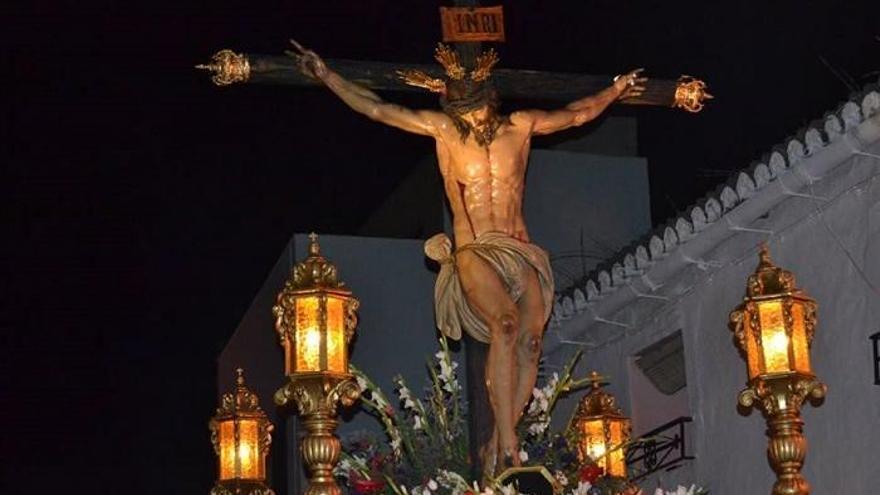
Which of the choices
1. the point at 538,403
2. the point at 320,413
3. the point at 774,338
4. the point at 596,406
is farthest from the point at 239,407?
the point at 774,338

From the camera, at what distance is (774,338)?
10.8 metres

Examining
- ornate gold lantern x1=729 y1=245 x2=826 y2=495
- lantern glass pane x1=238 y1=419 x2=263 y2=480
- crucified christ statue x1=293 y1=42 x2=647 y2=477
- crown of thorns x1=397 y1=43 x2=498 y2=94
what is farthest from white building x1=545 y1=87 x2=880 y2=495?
lantern glass pane x1=238 y1=419 x2=263 y2=480

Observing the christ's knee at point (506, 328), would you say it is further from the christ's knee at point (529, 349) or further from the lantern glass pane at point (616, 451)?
the lantern glass pane at point (616, 451)

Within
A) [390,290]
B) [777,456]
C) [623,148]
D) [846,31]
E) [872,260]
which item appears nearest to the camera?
[777,456]

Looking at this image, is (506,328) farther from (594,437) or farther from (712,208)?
(712,208)

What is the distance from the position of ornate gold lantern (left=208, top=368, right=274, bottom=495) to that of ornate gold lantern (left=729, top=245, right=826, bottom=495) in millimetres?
4076

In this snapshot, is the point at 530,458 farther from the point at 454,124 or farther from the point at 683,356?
the point at 683,356

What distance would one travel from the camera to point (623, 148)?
65.3 feet

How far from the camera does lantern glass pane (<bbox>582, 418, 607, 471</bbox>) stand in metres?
12.2

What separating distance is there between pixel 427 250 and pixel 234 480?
341cm

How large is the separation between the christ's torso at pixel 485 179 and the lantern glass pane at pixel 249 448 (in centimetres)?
328

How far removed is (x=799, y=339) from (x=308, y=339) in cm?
251

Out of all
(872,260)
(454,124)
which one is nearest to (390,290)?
(872,260)

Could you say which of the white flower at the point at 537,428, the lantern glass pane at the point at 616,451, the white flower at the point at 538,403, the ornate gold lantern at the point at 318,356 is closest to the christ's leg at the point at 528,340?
the white flower at the point at 537,428
